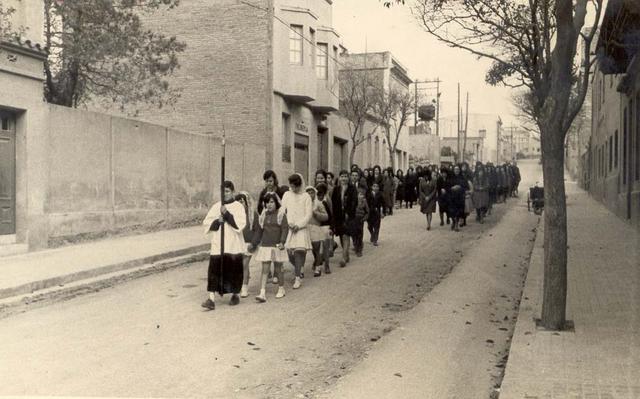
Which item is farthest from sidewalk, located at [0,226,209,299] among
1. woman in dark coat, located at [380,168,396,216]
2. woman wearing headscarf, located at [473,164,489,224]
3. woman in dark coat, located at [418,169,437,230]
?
woman in dark coat, located at [380,168,396,216]

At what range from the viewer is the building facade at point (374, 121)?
1483 inches

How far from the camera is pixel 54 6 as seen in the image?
17.7m

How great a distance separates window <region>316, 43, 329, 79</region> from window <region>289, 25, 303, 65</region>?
2450mm

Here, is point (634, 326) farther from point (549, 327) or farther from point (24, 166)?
point (24, 166)

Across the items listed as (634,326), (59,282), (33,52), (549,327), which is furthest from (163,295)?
(33,52)

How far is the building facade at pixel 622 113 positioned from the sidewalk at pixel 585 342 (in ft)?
13.8

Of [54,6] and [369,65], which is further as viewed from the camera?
[369,65]

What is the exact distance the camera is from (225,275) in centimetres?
868

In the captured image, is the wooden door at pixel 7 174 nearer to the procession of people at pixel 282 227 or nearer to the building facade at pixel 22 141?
the building facade at pixel 22 141

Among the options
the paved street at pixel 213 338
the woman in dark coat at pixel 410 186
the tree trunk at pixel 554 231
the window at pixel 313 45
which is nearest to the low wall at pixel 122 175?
the paved street at pixel 213 338

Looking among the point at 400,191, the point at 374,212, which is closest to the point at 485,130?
the point at 400,191

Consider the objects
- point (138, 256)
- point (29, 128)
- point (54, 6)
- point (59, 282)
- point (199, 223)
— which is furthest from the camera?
point (199, 223)

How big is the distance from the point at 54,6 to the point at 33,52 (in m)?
4.59

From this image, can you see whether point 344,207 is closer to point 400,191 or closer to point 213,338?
point 213,338
